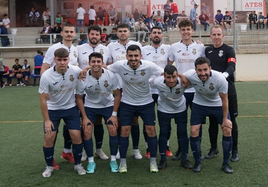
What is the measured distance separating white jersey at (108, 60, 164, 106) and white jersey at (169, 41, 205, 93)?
0.75 meters

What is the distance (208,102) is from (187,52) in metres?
1.03

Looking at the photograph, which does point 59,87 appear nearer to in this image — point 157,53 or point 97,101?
point 97,101

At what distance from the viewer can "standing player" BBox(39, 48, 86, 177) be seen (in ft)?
18.4

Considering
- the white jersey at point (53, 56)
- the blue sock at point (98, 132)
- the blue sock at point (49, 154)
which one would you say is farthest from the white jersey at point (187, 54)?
the blue sock at point (49, 154)

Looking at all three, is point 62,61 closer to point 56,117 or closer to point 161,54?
point 56,117

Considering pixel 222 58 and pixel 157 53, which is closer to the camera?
pixel 222 58

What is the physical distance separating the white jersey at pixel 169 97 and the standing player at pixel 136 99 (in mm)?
137

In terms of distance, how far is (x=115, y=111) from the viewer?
5.98 m

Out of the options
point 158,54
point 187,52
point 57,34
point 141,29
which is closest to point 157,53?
point 158,54

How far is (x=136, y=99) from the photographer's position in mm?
5953

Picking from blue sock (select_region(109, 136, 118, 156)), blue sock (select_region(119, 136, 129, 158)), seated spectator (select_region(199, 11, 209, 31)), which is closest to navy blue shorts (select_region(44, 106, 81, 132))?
blue sock (select_region(109, 136, 118, 156))

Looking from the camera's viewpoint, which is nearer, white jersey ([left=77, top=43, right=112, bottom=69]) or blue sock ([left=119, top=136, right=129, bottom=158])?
blue sock ([left=119, top=136, right=129, bottom=158])

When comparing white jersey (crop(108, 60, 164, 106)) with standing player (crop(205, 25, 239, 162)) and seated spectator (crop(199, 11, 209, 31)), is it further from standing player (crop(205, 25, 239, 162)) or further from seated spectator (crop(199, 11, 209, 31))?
seated spectator (crop(199, 11, 209, 31))

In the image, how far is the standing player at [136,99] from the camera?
5.85 m
